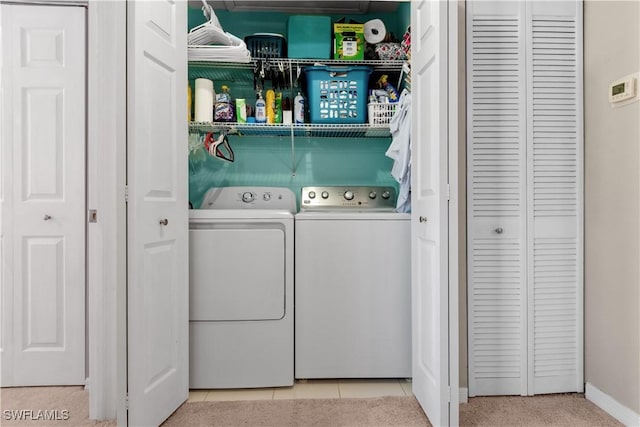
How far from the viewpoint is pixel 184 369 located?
195 cm

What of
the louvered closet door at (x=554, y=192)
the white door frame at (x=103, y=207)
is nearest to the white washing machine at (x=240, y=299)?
the white door frame at (x=103, y=207)

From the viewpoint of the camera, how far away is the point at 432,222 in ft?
5.60

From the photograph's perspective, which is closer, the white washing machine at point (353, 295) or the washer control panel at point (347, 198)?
the white washing machine at point (353, 295)

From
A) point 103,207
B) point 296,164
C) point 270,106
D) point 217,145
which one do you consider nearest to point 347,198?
point 296,164

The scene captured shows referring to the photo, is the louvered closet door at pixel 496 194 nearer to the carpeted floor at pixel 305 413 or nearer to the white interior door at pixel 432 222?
the white interior door at pixel 432 222

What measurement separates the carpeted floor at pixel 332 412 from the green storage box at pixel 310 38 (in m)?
1.95

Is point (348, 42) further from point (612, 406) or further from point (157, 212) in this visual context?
point (612, 406)

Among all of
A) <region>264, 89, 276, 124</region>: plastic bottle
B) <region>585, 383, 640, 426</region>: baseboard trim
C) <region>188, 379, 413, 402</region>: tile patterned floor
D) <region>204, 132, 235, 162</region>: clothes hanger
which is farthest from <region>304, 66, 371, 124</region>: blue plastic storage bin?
<region>585, 383, 640, 426</region>: baseboard trim

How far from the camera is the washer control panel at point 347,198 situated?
2.68 meters

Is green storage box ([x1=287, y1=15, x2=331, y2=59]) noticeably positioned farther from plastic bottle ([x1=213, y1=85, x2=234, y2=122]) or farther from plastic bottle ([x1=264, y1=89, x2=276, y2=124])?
plastic bottle ([x1=213, y1=85, x2=234, y2=122])

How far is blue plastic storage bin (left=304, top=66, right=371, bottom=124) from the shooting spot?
2.44m

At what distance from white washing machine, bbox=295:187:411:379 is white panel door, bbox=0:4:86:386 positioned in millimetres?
1194

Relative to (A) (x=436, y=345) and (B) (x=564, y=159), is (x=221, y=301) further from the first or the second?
(B) (x=564, y=159)

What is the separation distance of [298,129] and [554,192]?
146 centimetres
